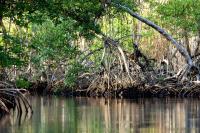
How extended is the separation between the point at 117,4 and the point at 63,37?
352cm

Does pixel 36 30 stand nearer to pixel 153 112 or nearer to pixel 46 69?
pixel 46 69

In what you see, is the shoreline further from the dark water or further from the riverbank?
the dark water

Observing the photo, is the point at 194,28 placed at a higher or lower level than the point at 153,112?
higher

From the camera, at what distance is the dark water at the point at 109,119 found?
12.1 meters

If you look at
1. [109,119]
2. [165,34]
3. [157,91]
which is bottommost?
[109,119]

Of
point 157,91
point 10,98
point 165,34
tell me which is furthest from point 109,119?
point 157,91

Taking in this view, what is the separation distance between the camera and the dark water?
1206 centimetres

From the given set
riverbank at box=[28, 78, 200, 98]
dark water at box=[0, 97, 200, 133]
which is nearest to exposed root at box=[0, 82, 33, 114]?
dark water at box=[0, 97, 200, 133]

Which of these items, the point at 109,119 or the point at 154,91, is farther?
the point at 154,91

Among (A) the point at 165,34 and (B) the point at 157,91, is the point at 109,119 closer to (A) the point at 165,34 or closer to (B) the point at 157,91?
(A) the point at 165,34

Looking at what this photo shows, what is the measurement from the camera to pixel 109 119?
14031 millimetres

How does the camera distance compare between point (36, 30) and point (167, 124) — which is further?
point (36, 30)

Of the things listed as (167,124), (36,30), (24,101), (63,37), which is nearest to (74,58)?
(63,37)

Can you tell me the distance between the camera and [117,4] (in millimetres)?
19344
